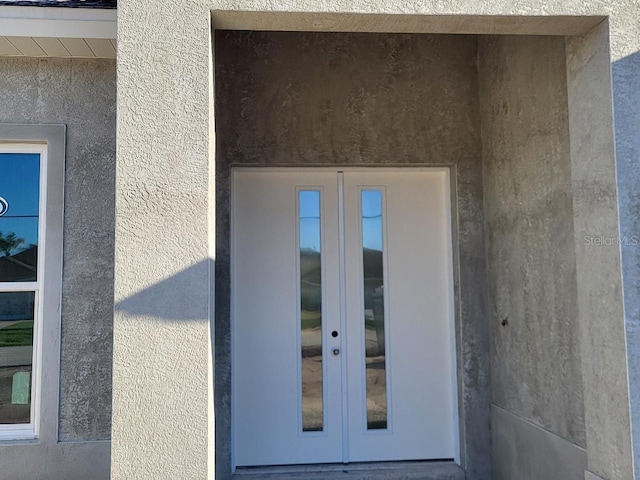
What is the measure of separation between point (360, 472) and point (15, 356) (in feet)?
10.6

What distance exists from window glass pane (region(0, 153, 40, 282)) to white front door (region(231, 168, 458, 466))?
177cm

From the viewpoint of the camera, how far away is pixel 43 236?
4465mm

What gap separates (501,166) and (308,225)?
1945 mm

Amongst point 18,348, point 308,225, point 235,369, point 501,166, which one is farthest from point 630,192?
point 18,348

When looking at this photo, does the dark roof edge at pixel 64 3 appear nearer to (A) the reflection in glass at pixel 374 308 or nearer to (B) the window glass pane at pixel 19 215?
(B) the window glass pane at pixel 19 215

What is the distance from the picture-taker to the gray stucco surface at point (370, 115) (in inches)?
205

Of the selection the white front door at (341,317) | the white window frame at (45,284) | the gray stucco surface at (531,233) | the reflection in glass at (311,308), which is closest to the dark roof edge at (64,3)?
the white window frame at (45,284)

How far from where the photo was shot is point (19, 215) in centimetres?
452

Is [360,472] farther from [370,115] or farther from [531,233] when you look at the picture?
[370,115]

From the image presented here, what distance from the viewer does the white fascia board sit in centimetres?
395

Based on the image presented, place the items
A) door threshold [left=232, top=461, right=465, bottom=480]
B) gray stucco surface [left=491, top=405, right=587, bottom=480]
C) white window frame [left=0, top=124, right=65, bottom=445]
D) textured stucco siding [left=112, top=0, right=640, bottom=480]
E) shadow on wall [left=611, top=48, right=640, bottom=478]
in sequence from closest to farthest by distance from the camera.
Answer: textured stucco siding [left=112, top=0, right=640, bottom=480]
shadow on wall [left=611, top=48, right=640, bottom=478]
gray stucco surface [left=491, top=405, right=587, bottom=480]
white window frame [left=0, top=124, right=65, bottom=445]
door threshold [left=232, top=461, right=465, bottom=480]

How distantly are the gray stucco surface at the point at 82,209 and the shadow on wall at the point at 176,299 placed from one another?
1633 mm

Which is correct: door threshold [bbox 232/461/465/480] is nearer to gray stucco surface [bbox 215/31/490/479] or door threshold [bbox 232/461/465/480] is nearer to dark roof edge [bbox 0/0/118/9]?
gray stucco surface [bbox 215/31/490/479]

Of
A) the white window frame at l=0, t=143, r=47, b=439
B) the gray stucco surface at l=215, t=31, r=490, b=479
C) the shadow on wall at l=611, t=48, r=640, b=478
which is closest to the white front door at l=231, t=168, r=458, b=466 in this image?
the gray stucco surface at l=215, t=31, r=490, b=479
